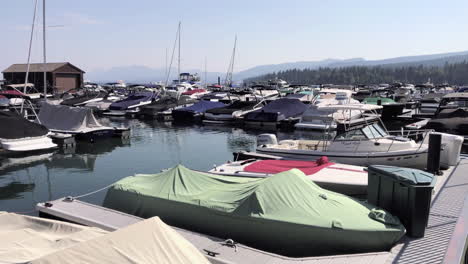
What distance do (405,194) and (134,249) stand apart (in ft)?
19.1

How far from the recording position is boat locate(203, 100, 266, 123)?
3994 centimetres

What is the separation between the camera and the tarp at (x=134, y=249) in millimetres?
5798

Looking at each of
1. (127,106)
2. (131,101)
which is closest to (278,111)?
(127,106)

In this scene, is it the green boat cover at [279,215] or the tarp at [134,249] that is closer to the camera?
the tarp at [134,249]

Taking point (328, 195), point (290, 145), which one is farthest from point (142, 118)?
point (328, 195)

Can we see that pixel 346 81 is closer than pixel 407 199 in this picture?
No

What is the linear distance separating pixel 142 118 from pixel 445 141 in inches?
1402

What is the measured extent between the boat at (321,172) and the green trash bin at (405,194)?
323 centimetres

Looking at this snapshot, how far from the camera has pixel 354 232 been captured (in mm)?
8258

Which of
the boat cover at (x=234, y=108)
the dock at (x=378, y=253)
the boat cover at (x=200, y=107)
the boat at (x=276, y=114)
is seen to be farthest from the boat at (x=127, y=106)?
the dock at (x=378, y=253)

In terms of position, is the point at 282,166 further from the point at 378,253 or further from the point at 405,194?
the point at 378,253

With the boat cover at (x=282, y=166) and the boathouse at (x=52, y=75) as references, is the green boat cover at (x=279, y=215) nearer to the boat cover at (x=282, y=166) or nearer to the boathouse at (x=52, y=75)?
the boat cover at (x=282, y=166)

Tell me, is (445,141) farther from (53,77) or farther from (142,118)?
(53,77)

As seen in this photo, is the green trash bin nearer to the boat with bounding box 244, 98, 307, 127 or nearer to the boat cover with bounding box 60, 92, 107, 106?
the boat with bounding box 244, 98, 307, 127
